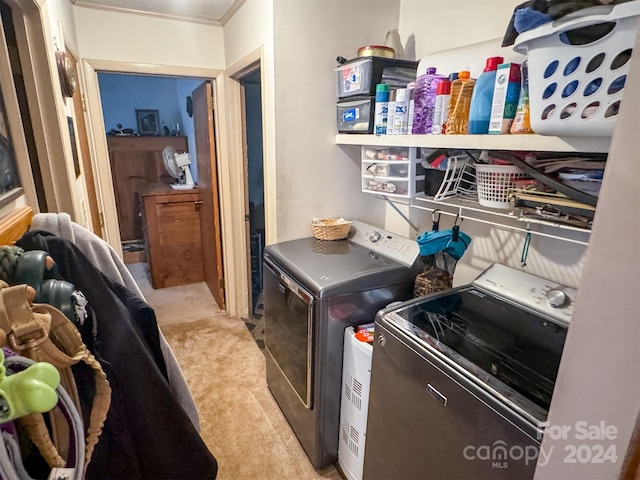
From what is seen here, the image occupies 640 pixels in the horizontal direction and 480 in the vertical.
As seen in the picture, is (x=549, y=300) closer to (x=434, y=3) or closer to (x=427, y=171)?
(x=427, y=171)

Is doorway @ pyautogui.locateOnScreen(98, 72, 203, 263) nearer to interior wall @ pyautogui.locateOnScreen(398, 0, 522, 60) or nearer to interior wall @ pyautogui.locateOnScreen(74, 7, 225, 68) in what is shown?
interior wall @ pyautogui.locateOnScreen(74, 7, 225, 68)

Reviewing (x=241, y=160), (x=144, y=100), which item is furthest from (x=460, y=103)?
(x=144, y=100)

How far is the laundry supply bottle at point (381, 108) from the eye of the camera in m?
1.59

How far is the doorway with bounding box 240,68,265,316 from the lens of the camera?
3.41 m

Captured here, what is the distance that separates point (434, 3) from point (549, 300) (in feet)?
4.84

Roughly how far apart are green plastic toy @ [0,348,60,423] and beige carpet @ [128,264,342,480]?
1.58 metres

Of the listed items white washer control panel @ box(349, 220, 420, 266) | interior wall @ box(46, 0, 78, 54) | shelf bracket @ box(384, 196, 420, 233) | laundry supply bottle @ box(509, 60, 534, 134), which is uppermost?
interior wall @ box(46, 0, 78, 54)

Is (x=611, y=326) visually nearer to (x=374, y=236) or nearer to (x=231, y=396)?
(x=374, y=236)

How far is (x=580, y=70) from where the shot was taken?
0.85m

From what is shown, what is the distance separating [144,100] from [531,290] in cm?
491

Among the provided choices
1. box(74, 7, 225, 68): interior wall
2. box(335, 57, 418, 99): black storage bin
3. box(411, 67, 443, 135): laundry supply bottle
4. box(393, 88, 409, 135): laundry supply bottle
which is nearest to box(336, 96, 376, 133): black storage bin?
box(335, 57, 418, 99): black storage bin

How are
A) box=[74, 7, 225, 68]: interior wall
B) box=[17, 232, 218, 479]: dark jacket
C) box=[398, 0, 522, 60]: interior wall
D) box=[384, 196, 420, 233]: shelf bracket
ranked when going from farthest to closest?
box=[74, 7, 225, 68]: interior wall
box=[384, 196, 420, 233]: shelf bracket
box=[398, 0, 522, 60]: interior wall
box=[17, 232, 218, 479]: dark jacket

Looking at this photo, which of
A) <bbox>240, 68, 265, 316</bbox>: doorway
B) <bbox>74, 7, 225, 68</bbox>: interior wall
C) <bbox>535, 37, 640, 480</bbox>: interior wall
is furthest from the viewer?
<bbox>240, 68, 265, 316</bbox>: doorway

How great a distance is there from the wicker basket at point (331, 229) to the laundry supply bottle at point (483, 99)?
872 mm
